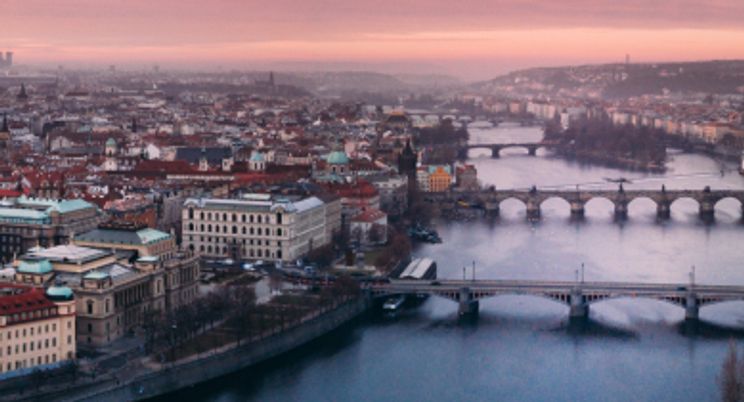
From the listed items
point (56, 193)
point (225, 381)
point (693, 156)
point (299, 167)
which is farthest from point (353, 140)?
point (225, 381)

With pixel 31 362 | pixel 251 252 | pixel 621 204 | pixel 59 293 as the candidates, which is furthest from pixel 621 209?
pixel 31 362

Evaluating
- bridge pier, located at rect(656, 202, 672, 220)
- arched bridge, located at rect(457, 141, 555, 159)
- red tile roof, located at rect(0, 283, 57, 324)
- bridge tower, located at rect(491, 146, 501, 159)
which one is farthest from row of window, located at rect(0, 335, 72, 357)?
bridge tower, located at rect(491, 146, 501, 159)

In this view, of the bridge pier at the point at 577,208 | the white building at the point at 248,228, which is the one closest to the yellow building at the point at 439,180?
the bridge pier at the point at 577,208

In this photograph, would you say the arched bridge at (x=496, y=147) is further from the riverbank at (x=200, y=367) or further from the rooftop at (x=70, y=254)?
the rooftop at (x=70, y=254)

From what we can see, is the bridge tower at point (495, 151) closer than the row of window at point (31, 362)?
No

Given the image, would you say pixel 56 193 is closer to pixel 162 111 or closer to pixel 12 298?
pixel 12 298

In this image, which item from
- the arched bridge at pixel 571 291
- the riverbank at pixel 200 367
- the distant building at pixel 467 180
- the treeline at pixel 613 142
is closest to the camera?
the riverbank at pixel 200 367

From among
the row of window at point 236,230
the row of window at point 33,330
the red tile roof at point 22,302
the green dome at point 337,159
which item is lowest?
the row of window at point 33,330
